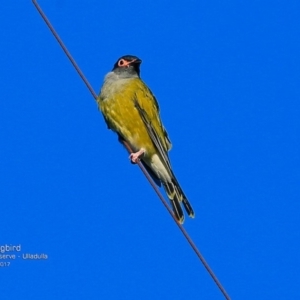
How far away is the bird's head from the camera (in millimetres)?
9961

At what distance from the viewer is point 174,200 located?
8.98 meters

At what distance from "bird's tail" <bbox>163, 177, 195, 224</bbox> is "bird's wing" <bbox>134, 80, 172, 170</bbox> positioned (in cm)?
36

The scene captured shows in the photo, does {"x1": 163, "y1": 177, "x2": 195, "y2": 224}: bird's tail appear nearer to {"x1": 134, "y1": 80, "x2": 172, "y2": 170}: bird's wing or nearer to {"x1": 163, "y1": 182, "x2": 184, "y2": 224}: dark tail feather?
{"x1": 163, "y1": 182, "x2": 184, "y2": 224}: dark tail feather

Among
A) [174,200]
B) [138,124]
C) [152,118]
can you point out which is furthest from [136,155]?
[174,200]

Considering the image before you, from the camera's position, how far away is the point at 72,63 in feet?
21.4

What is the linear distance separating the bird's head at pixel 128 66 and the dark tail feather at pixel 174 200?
1605mm

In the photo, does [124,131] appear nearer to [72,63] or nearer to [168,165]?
[168,165]

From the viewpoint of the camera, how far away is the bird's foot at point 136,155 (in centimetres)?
914

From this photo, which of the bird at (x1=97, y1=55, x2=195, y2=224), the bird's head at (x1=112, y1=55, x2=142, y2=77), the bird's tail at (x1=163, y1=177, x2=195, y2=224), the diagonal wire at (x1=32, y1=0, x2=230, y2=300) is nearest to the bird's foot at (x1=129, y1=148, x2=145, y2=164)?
the bird at (x1=97, y1=55, x2=195, y2=224)

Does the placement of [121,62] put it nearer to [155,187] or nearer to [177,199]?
[177,199]

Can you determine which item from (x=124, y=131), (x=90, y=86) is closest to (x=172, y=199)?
(x=124, y=131)

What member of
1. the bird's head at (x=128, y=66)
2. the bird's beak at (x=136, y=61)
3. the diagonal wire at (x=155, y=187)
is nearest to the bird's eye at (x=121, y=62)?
the bird's head at (x=128, y=66)

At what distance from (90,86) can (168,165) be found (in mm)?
2651

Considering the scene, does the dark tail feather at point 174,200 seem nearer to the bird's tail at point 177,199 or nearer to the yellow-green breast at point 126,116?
the bird's tail at point 177,199
